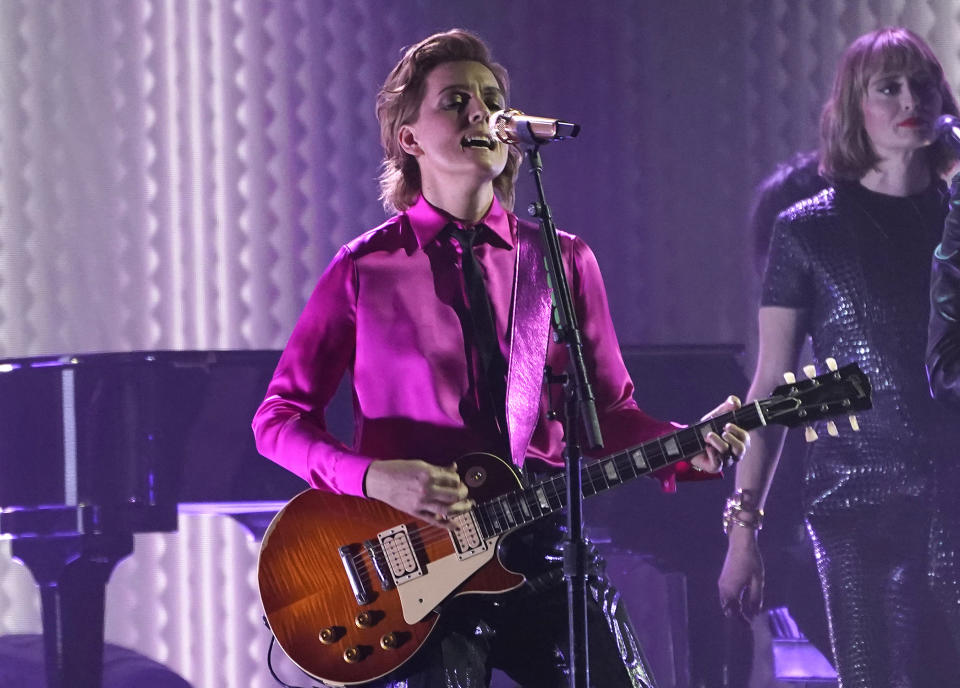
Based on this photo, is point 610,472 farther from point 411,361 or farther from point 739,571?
point 739,571

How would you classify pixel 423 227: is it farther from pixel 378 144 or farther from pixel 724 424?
pixel 378 144

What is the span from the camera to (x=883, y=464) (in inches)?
154

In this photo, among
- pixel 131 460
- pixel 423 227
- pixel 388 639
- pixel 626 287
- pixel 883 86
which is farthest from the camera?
Answer: pixel 626 287

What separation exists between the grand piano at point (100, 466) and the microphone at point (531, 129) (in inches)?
64.4

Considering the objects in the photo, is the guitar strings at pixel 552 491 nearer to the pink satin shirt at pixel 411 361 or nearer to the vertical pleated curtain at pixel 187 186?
the pink satin shirt at pixel 411 361

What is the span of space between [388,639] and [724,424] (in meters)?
0.85

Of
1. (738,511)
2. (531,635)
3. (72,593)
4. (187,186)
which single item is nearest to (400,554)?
(531,635)

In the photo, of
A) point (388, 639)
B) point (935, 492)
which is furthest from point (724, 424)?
point (935, 492)

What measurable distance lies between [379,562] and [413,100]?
1.18 meters

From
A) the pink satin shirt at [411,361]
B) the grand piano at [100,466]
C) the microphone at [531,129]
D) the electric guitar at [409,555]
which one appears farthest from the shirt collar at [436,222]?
the grand piano at [100,466]

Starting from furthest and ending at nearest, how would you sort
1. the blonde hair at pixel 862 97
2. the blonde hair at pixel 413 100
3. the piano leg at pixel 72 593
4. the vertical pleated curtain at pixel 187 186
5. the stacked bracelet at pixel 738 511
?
the vertical pleated curtain at pixel 187 186 < the blonde hair at pixel 862 97 < the stacked bracelet at pixel 738 511 < the piano leg at pixel 72 593 < the blonde hair at pixel 413 100

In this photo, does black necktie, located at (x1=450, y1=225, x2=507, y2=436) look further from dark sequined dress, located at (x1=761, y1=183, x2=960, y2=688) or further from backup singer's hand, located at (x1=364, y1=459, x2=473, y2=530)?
dark sequined dress, located at (x1=761, y1=183, x2=960, y2=688)

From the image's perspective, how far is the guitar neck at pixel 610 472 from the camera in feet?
8.30

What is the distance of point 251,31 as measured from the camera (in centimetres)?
501
